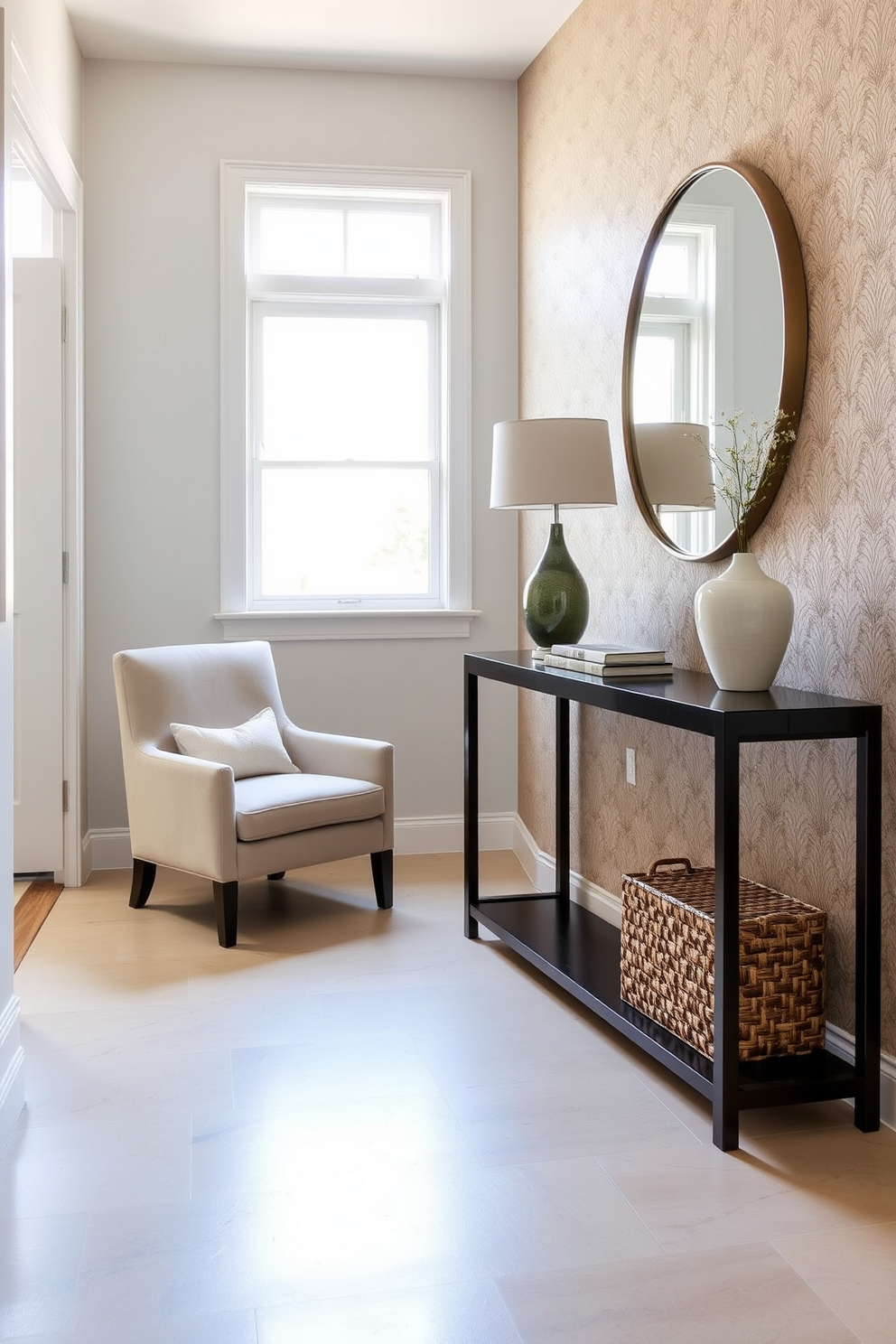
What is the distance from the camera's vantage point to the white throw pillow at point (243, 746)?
392 cm

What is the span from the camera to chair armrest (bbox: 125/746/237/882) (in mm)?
3568

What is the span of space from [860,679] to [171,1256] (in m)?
1.62

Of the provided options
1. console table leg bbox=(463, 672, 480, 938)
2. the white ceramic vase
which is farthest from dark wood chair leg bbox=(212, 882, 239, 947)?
the white ceramic vase

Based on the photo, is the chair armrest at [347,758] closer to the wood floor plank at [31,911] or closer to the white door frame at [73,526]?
the white door frame at [73,526]

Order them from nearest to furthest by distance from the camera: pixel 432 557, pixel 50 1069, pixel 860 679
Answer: pixel 860 679, pixel 50 1069, pixel 432 557

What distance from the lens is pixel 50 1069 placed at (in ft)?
8.73

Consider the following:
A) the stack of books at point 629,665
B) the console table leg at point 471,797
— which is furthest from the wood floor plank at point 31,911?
the stack of books at point 629,665

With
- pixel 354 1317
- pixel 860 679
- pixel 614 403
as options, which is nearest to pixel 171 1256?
pixel 354 1317

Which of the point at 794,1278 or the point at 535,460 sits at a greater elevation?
the point at 535,460

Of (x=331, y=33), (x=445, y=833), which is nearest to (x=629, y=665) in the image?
(x=445, y=833)

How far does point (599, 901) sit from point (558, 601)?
95 cm

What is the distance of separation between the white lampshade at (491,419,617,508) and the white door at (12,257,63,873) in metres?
1.75

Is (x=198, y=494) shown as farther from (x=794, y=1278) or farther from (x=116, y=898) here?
(x=794, y=1278)

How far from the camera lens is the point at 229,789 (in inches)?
140
